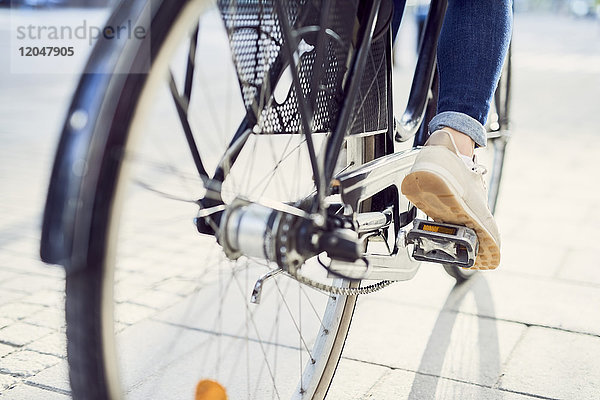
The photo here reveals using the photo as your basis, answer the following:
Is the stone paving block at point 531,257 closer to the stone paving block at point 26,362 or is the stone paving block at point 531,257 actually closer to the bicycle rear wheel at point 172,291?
the bicycle rear wheel at point 172,291

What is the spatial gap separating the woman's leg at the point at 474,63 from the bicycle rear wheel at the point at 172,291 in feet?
1.23

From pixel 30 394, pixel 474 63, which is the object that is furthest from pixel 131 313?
pixel 474 63

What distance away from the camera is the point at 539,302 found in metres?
Answer: 2.70

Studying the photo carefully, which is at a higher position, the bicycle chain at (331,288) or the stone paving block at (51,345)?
the bicycle chain at (331,288)

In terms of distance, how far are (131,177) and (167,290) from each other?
6.00ft

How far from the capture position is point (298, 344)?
2.36 metres

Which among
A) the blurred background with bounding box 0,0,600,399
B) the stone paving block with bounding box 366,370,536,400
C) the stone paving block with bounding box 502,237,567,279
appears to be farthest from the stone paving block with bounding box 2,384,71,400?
the stone paving block with bounding box 502,237,567,279

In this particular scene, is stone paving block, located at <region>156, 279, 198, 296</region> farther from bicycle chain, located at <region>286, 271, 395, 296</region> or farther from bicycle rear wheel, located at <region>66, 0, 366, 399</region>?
bicycle chain, located at <region>286, 271, 395, 296</region>

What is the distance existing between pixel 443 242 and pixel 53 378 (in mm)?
1134

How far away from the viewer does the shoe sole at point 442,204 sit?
5.58 feet

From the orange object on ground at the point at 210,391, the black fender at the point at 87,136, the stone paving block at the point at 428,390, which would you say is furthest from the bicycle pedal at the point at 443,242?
the black fender at the point at 87,136

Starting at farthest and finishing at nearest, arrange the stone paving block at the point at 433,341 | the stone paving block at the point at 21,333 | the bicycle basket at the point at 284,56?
the stone paving block at the point at 21,333, the stone paving block at the point at 433,341, the bicycle basket at the point at 284,56

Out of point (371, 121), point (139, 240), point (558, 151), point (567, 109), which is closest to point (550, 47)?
point (567, 109)

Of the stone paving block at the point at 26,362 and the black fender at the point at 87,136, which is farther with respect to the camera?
the stone paving block at the point at 26,362
